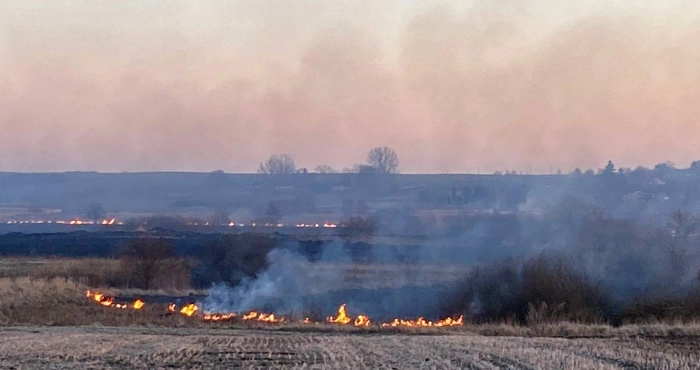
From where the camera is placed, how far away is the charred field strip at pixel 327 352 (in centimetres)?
2112

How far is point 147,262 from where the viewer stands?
177 ft

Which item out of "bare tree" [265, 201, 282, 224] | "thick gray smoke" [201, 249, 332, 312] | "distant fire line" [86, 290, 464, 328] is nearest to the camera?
"distant fire line" [86, 290, 464, 328]

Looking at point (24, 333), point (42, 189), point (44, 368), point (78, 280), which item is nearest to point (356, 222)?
point (78, 280)

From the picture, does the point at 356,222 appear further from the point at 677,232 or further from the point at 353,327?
the point at 353,327

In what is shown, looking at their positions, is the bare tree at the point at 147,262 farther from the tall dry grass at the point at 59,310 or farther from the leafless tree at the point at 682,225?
the leafless tree at the point at 682,225

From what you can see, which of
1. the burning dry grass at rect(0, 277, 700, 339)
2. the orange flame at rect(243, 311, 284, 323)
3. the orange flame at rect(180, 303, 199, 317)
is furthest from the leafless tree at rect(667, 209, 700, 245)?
the orange flame at rect(180, 303, 199, 317)

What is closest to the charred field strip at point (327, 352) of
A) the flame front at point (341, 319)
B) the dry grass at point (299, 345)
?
the dry grass at point (299, 345)

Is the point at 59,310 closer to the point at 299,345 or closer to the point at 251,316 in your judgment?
the point at 251,316

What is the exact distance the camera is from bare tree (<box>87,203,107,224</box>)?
436 ft

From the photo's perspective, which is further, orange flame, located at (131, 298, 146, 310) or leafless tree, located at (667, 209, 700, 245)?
leafless tree, located at (667, 209, 700, 245)

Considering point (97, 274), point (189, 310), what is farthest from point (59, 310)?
point (97, 274)

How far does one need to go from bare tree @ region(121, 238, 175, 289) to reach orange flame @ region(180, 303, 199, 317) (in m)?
11.3

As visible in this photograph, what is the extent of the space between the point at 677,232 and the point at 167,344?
1377 inches

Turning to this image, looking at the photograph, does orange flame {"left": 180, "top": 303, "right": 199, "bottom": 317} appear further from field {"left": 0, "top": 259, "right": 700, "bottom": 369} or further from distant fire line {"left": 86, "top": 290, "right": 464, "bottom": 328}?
field {"left": 0, "top": 259, "right": 700, "bottom": 369}
